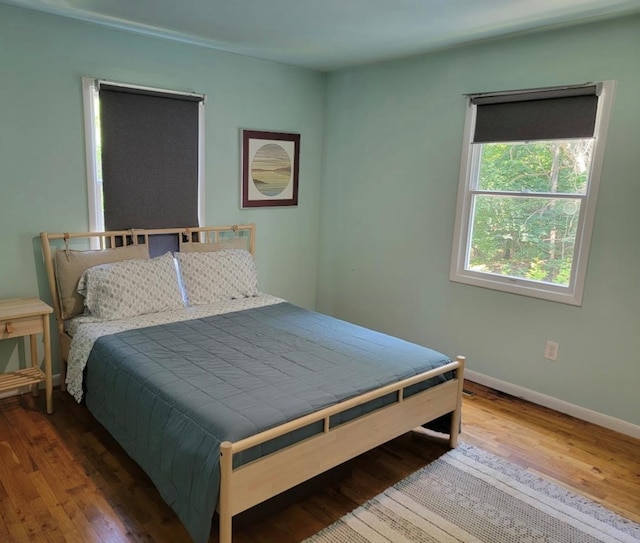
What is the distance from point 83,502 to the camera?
85.1 inches

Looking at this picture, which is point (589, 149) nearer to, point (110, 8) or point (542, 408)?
point (542, 408)

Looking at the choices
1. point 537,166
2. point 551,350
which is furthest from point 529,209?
point 551,350

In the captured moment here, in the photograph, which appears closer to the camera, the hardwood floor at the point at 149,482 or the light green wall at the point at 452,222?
the hardwood floor at the point at 149,482

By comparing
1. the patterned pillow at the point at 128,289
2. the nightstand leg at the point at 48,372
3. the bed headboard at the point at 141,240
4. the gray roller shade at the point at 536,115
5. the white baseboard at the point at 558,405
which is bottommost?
the white baseboard at the point at 558,405

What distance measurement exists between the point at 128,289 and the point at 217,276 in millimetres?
659

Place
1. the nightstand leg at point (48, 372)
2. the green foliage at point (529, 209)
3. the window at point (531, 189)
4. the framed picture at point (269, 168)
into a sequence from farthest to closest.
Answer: the framed picture at point (269, 168) < the green foliage at point (529, 209) < the window at point (531, 189) < the nightstand leg at point (48, 372)

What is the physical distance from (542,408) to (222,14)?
315 centimetres

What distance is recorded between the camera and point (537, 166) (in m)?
3.20

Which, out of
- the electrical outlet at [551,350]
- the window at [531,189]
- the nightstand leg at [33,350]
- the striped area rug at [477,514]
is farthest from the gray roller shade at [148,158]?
the electrical outlet at [551,350]

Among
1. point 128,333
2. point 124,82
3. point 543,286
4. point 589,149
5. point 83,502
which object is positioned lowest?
point 83,502

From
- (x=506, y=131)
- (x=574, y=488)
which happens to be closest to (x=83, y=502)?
(x=574, y=488)

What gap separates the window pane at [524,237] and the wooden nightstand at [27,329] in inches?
111

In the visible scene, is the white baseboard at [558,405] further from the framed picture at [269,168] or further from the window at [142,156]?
the window at [142,156]

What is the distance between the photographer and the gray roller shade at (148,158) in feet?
10.7
